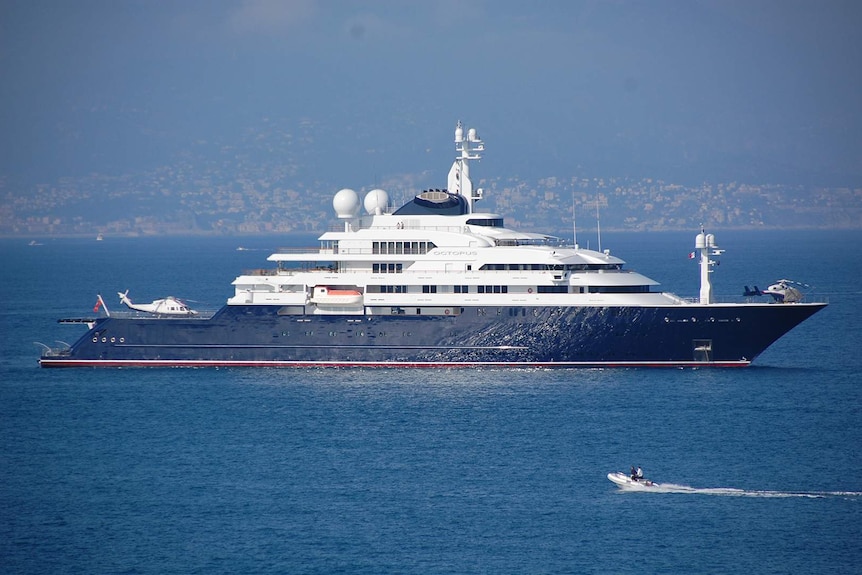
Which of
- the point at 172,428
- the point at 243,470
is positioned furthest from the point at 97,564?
the point at 172,428

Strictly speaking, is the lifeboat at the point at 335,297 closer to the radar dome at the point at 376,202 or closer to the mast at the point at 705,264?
the radar dome at the point at 376,202

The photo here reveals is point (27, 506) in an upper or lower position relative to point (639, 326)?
lower

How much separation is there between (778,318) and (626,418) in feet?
34.9

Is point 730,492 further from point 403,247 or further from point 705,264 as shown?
point 403,247

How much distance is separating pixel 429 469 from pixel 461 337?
14.8 meters

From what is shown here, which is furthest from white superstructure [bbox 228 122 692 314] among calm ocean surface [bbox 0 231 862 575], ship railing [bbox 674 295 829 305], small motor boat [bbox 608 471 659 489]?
small motor boat [bbox 608 471 659 489]

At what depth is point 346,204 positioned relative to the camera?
5444cm

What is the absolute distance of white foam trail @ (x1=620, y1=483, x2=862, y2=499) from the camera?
34531 mm

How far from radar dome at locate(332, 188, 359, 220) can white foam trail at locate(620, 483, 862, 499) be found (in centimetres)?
2248

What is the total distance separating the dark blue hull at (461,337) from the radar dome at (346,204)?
466 centimetres

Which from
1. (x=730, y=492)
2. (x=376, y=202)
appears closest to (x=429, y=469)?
(x=730, y=492)

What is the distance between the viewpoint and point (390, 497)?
34906 mm

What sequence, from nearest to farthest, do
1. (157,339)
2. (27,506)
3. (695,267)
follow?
(27,506) → (157,339) → (695,267)

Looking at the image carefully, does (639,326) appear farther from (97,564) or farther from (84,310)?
(84,310)
